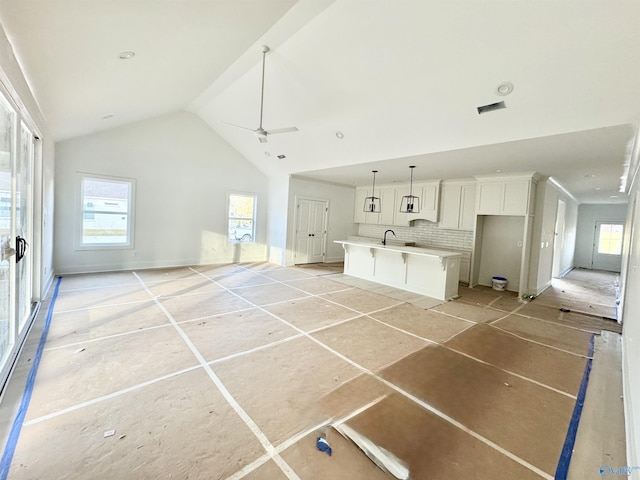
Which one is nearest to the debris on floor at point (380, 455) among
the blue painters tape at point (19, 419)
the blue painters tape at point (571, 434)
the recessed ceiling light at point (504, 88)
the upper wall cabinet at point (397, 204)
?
the blue painters tape at point (571, 434)

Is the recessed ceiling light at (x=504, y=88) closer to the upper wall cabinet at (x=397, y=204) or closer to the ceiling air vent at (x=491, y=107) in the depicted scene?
the ceiling air vent at (x=491, y=107)

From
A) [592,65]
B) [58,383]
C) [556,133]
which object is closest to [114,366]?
[58,383]

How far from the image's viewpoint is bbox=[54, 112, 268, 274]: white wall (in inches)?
229

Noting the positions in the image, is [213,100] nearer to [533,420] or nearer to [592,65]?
[592,65]

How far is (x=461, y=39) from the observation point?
2.91 metres

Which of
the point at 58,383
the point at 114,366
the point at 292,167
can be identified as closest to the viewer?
the point at 58,383

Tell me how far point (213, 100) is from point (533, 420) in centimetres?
705

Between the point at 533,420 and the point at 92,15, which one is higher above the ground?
the point at 92,15

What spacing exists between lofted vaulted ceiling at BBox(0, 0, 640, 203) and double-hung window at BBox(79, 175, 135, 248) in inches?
45.6

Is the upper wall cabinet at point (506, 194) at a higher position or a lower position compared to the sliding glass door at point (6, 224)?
higher

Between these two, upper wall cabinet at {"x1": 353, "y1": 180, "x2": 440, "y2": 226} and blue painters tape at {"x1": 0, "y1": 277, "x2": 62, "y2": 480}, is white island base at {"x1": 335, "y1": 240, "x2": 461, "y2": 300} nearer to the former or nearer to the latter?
upper wall cabinet at {"x1": 353, "y1": 180, "x2": 440, "y2": 226}

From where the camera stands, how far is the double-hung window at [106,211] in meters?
6.00

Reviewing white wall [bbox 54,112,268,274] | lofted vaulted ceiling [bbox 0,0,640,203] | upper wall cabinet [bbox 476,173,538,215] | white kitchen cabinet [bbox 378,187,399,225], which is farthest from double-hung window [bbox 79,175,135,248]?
upper wall cabinet [bbox 476,173,538,215]

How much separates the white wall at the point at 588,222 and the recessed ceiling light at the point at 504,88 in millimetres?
10603
